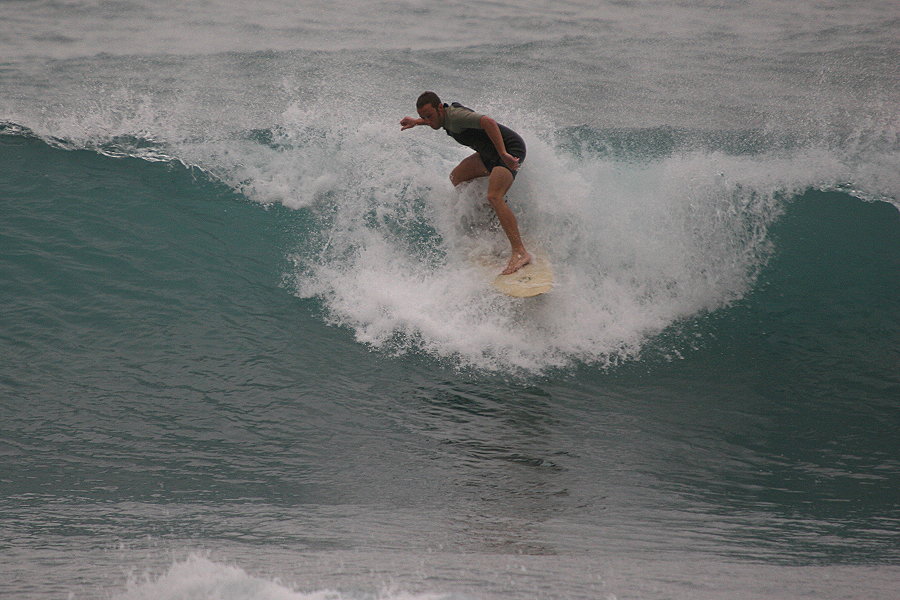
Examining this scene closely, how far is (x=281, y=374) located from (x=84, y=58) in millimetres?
8923

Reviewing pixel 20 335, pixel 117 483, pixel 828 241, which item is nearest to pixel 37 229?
pixel 20 335

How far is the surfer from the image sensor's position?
574 centimetres

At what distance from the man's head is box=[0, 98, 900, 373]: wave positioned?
32.8 inches

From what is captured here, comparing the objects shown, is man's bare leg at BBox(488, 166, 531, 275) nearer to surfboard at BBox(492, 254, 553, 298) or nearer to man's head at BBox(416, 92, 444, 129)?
surfboard at BBox(492, 254, 553, 298)

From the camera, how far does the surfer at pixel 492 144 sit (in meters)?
5.74

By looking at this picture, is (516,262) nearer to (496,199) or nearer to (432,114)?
(496,199)

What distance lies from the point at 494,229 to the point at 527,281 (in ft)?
2.88

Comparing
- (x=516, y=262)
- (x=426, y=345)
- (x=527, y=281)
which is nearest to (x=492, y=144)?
(x=516, y=262)

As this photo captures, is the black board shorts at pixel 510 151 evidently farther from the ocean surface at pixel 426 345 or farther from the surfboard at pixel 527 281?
the surfboard at pixel 527 281

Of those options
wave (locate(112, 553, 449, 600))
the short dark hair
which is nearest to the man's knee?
the short dark hair

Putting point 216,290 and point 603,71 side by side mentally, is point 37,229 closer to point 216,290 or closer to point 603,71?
point 216,290

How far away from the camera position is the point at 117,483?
3.79 meters

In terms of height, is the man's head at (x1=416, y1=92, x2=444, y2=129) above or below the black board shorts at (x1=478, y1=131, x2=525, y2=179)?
above

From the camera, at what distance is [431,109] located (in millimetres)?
5738
